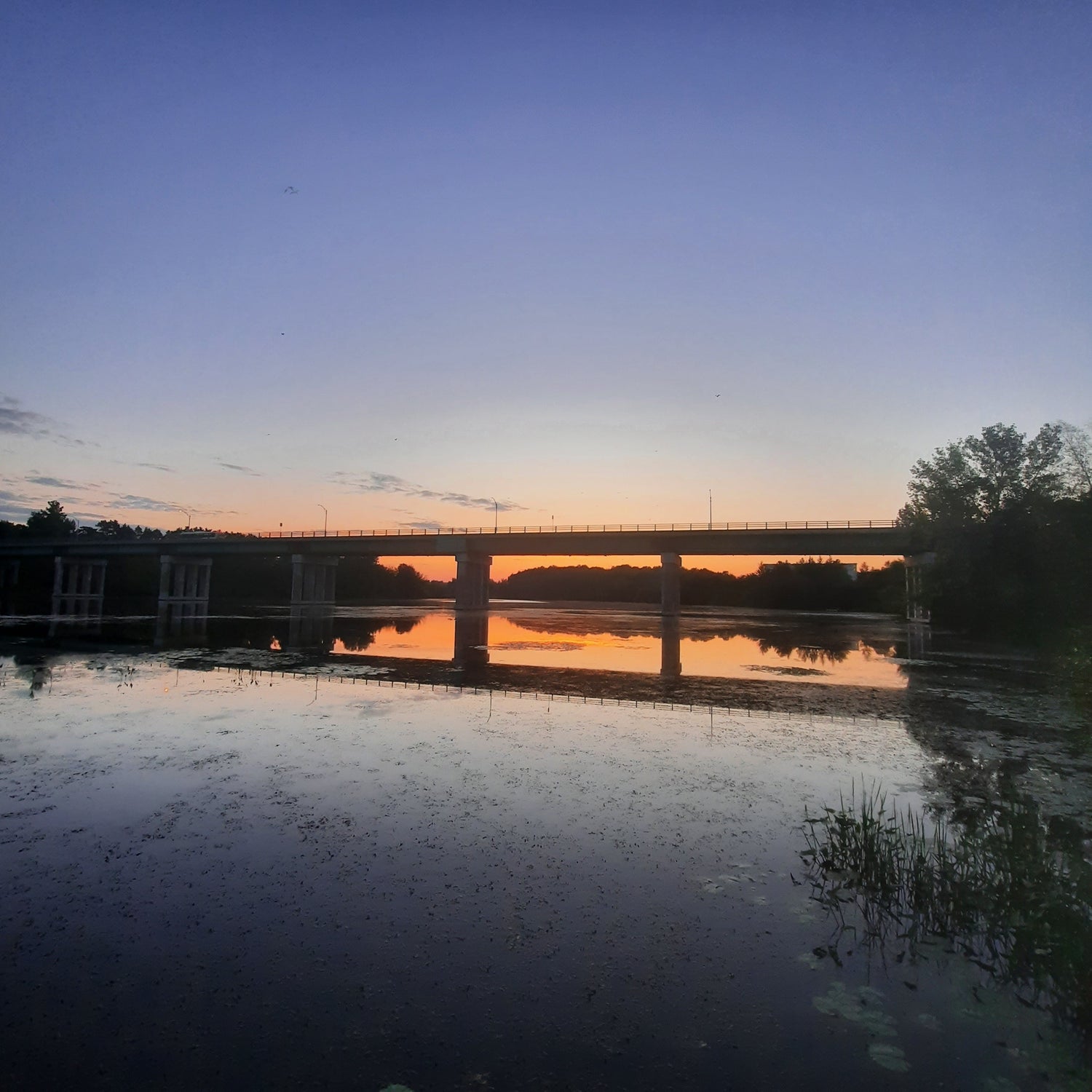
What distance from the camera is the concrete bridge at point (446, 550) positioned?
3095 inches

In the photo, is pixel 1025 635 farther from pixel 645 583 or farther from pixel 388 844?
pixel 645 583

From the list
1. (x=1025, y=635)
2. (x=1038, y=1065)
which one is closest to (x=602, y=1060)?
(x=1038, y=1065)

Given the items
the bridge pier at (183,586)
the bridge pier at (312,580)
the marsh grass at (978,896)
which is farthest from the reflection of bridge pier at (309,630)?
the marsh grass at (978,896)

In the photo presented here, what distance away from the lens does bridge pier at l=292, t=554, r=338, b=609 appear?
330 feet

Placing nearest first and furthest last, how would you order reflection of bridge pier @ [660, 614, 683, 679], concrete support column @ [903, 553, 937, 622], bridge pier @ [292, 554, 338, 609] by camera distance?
reflection of bridge pier @ [660, 614, 683, 679] → concrete support column @ [903, 553, 937, 622] → bridge pier @ [292, 554, 338, 609]

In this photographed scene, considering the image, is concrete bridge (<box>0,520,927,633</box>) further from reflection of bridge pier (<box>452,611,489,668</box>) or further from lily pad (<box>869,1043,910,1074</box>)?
lily pad (<box>869,1043,910,1074</box>)

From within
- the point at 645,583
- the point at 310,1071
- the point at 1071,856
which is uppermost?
the point at 645,583

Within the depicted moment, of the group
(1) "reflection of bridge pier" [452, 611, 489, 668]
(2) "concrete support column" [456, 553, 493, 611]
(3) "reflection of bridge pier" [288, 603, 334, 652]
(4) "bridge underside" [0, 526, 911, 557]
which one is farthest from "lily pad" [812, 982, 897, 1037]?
(2) "concrete support column" [456, 553, 493, 611]

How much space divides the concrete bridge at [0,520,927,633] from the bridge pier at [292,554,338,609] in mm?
131

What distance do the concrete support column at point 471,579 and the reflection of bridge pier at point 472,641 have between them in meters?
7.63

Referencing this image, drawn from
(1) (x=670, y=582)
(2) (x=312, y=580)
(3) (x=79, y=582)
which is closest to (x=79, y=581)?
(3) (x=79, y=582)

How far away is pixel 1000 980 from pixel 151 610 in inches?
3730

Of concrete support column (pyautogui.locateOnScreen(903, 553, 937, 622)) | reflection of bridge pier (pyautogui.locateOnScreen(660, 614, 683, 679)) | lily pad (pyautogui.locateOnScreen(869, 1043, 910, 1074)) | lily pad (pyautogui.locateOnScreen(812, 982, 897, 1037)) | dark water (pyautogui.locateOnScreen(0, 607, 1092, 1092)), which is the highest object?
concrete support column (pyautogui.locateOnScreen(903, 553, 937, 622))

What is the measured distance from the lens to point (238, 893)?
7730mm
